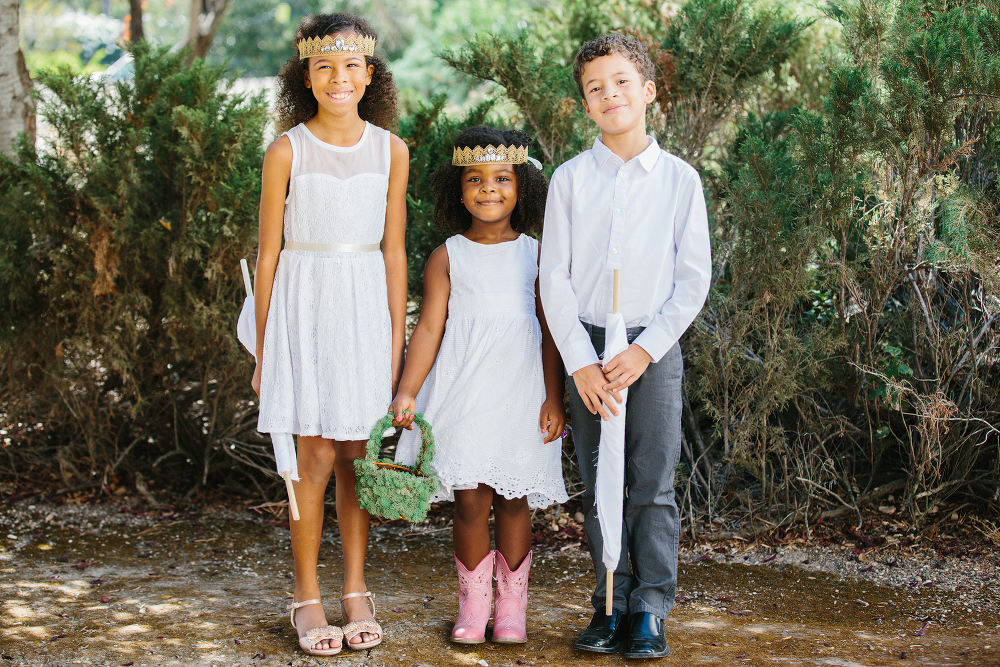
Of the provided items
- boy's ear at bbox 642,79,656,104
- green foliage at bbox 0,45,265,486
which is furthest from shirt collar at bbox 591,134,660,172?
green foliage at bbox 0,45,265,486

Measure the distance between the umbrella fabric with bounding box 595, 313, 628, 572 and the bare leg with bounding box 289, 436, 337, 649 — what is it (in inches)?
33.0

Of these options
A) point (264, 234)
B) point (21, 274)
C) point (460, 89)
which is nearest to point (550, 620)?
point (264, 234)

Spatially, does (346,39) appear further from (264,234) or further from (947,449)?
(947,449)

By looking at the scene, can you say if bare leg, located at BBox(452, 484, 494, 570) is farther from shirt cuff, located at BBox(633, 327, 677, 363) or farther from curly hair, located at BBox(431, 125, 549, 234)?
curly hair, located at BBox(431, 125, 549, 234)

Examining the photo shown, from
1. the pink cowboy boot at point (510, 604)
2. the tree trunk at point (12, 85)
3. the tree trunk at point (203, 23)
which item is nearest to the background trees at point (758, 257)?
the tree trunk at point (12, 85)

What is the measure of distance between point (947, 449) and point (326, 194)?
257 centimetres

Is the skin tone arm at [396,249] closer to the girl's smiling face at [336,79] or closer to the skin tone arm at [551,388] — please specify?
the girl's smiling face at [336,79]

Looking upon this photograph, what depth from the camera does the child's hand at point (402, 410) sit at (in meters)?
2.73

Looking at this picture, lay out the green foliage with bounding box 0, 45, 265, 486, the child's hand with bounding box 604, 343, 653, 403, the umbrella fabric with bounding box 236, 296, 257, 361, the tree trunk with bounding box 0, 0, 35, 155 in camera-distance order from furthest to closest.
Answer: the tree trunk with bounding box 0, 0, 35, 155, the green foliage with bounding box 0, 45, 265, 486, the umbrella fabric with bounding box 236, 296, 257, 361, the child's hand with bounding box 604, 343, 653, 403

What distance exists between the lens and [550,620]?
297cm

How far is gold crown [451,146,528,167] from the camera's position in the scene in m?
2.83

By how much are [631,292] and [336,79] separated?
3.51 ft

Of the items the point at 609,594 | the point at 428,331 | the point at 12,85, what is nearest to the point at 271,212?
the point at 428,331

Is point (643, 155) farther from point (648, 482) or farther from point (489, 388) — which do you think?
point (648, 482)
